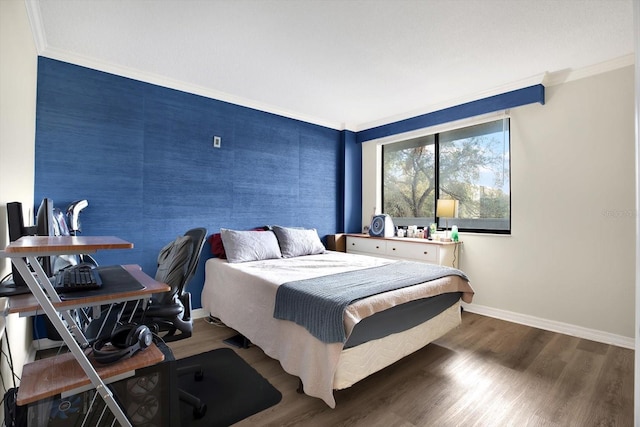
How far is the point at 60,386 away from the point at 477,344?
2915mm

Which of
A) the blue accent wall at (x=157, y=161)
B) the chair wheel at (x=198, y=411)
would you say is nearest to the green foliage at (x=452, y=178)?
the blue accent wall at (x=157, y=161)

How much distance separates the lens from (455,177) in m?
4.04

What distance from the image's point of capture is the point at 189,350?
8.42 ft

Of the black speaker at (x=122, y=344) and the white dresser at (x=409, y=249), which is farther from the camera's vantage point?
the white dresser at (x=409, y=249)

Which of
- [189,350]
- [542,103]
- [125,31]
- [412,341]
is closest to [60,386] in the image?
[189,350]

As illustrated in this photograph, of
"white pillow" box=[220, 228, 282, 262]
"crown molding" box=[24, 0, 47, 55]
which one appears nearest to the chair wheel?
"white pillow" box=[220, 228, 282, 262]

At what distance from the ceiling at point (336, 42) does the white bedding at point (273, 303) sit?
1877 mm

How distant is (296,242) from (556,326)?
2817 millimetres

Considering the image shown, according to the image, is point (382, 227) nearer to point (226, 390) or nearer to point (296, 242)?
point (296, 242)

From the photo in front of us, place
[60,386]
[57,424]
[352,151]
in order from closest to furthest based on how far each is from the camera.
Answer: [60,386], [57,424], [352,151]

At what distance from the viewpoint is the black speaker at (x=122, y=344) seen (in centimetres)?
126

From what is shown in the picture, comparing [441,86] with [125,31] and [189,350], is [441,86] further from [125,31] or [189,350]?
[189,350]

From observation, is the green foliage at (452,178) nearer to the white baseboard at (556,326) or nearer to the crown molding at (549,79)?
the crown molding at (549,79)

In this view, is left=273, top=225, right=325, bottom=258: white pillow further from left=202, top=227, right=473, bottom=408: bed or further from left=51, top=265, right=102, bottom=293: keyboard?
left=51, top=265, right=102, bottom=293: keyboard
